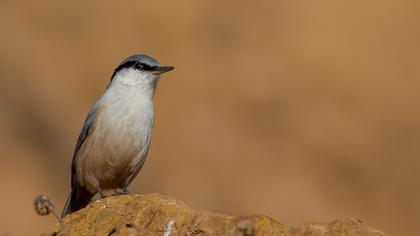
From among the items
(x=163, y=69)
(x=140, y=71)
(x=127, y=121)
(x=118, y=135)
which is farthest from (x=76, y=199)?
(x=163, y=69)

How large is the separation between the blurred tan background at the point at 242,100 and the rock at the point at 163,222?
9563 millimetres

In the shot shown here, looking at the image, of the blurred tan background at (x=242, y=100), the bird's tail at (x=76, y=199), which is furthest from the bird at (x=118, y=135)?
the blurred tan background at (x=242, y=100)

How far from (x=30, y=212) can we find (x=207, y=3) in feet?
24.0

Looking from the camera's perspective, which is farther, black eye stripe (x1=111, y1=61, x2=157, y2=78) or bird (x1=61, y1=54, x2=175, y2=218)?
black eye stripe (x1=111, y1=61, x2=157, y2=78)

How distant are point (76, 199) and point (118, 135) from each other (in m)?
1.14

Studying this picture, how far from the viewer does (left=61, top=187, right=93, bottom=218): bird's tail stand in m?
11.0

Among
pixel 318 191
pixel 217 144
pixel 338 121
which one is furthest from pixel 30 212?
A: pixel 338 121

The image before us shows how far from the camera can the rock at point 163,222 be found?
746cm

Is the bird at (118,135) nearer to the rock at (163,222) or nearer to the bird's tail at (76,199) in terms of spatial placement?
the bird's tail at (76,199)

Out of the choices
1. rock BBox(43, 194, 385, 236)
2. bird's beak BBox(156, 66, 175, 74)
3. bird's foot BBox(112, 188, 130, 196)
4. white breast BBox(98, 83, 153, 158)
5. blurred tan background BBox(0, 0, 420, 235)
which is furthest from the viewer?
blurred tan background BBox(0, 0, 420, 235)

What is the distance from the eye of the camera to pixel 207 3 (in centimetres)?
2289

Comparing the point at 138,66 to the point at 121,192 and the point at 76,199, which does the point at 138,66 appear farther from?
the point at 76,199

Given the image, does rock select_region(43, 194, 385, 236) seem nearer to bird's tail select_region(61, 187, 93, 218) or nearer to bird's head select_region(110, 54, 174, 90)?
bird's head select_region(110, 54, 174, 90)

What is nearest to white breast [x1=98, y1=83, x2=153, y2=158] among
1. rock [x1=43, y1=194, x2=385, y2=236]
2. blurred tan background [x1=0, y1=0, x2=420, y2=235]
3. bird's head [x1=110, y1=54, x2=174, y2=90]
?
bird's head [x1=110, y1=54, x2=174, y2=90]
